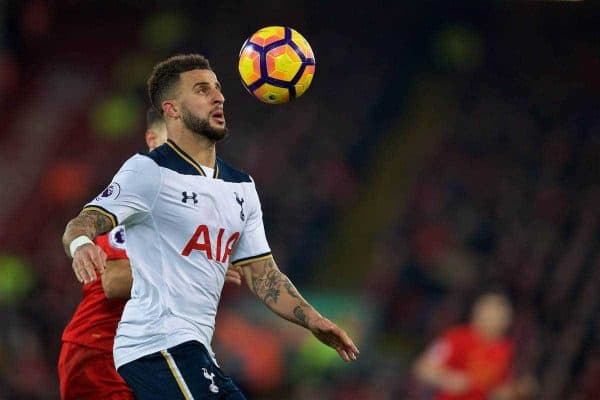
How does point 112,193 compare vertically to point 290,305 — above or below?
above

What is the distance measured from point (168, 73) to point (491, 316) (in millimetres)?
4692

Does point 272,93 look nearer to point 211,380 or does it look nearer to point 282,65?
point 282,65

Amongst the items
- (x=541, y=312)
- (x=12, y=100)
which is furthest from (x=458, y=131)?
(x=12, y=100)

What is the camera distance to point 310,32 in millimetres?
18297

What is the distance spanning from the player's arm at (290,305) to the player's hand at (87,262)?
3.41ft

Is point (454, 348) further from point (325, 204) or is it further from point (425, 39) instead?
point (425, 39)

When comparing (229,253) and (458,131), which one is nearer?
(229,253)

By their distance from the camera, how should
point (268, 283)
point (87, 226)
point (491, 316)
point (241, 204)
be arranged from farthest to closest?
point (491, 316) < point (268, 283) < point (241, 204) < point (87, 226)

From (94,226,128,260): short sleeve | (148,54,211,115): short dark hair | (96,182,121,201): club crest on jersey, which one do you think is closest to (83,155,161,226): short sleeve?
(96,182,121,201): club crest on jersey

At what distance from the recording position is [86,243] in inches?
155

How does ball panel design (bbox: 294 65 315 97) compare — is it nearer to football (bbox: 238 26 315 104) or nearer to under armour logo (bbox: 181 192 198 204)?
football (bbox: 238 26 315 104)

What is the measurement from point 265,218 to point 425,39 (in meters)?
6.06

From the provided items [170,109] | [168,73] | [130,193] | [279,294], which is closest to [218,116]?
[170,109]

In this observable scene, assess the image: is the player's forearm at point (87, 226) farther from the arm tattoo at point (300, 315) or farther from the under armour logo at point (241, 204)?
the arm tattoo at point (300, 315)
